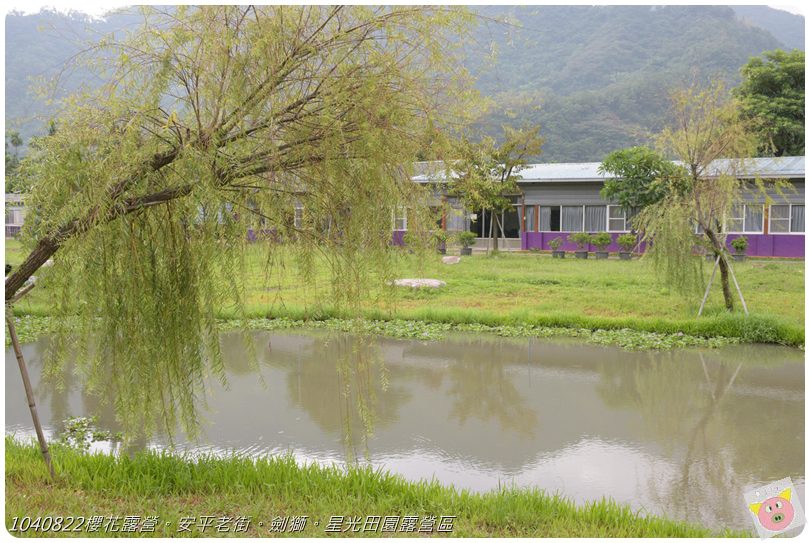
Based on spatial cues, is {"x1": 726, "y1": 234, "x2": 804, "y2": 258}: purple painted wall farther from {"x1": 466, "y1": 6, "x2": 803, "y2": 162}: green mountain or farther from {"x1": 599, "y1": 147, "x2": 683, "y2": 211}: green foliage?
{"x1": 466, "y1": 6, "x2": 803, "y2": 162}: green mountain

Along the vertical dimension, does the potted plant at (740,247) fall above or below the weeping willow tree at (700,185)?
Answer: below

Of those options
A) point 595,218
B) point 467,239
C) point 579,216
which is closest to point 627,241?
point 595,218

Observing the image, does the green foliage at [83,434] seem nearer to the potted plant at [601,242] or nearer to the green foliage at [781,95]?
the potted plant at [601,242]

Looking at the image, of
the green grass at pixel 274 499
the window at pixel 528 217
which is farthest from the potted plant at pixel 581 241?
the green grass at pixel 274 499

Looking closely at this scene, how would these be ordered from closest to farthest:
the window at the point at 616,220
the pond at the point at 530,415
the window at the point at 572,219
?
the pond at the point at 530,415 → the window at the point at 616,220 → the window at the point at 572,219

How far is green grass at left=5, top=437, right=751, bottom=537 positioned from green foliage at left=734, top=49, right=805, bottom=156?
2144 centimetres

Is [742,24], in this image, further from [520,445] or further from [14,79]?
[520,445]

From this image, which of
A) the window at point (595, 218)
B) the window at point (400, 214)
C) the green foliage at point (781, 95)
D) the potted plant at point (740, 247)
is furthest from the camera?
the green foliage at point (781, 95)

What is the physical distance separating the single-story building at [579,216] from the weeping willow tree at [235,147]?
14918 millimetres

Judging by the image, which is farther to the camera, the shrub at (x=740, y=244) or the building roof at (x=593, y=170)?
the shrub at (x=740, y=244)

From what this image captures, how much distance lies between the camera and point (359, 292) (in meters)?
3.90

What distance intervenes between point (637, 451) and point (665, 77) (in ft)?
133

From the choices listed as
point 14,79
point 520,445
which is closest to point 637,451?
point 520,445

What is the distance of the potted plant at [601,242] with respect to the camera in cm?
1986
